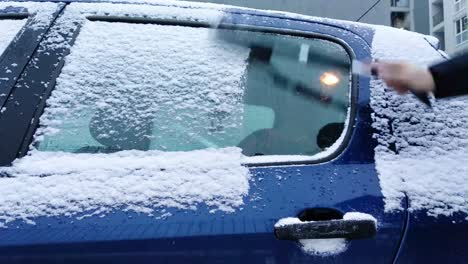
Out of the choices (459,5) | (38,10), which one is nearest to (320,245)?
(38,10)

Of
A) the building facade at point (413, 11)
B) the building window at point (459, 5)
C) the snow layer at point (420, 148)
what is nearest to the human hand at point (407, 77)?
the snow layer at point (420, 148)

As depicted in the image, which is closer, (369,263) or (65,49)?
(369,263)

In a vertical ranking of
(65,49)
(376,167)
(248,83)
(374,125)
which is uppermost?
(65,49)

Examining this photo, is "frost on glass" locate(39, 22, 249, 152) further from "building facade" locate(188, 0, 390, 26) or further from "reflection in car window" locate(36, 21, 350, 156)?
"building facade" locate(188, 0, 390, 26)

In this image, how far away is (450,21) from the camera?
3734cm

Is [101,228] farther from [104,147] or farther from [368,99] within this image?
[368,99]

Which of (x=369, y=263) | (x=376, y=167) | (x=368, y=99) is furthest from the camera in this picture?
(x=368, y=99)

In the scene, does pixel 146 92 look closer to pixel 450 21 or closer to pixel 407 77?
pixel 407 77

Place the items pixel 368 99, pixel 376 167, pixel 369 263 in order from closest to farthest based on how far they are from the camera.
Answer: pixel 369 263 → pixel 376 167 → pixel 368 99

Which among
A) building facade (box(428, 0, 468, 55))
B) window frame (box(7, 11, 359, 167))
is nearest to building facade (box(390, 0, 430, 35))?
building facade (box(428, 0, 468, 55))

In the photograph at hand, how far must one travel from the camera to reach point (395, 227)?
4.36 feet

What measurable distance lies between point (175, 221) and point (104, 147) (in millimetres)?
303

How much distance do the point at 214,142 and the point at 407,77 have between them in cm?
50

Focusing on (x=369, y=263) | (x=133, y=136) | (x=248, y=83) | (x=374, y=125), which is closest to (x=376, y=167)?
(x=374, y=125)
